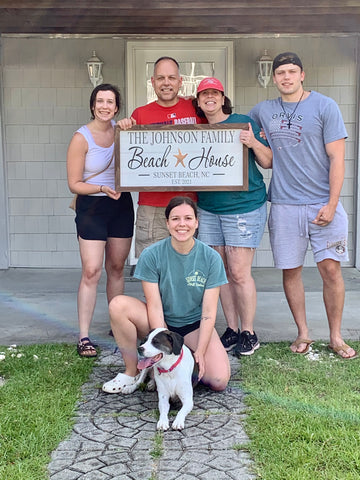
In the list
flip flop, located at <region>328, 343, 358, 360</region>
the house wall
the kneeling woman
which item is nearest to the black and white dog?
the kneeling woman

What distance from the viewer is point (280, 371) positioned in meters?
3.43

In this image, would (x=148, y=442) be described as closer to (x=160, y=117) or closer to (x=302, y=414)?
(x=302, y=414)

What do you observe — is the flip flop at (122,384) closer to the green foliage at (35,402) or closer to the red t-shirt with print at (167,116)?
the green foliage at (35,402)

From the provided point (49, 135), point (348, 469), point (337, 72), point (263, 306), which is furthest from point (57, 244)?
point (348, 469)

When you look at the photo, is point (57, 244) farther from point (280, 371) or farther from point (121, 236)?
point (280, 371)

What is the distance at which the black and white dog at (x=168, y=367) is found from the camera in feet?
8.87

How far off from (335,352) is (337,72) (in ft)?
12.8

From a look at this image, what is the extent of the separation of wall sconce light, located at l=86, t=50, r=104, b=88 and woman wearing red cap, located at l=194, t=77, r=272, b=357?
9.66 ft

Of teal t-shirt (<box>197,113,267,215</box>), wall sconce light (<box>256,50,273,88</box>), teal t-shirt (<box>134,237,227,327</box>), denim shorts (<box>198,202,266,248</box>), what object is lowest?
teal t-shirt (<box>134,237,227,327</box>)

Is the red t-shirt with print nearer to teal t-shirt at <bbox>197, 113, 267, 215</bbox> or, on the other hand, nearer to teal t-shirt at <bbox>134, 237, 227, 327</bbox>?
teal t-shirt at <bbox>197, 113, 267, 215</bbox>

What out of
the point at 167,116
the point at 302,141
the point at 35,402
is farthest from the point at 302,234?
the point at 35,402

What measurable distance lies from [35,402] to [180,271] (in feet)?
3.34

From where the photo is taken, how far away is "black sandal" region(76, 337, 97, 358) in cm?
373

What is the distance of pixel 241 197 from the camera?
367cm
